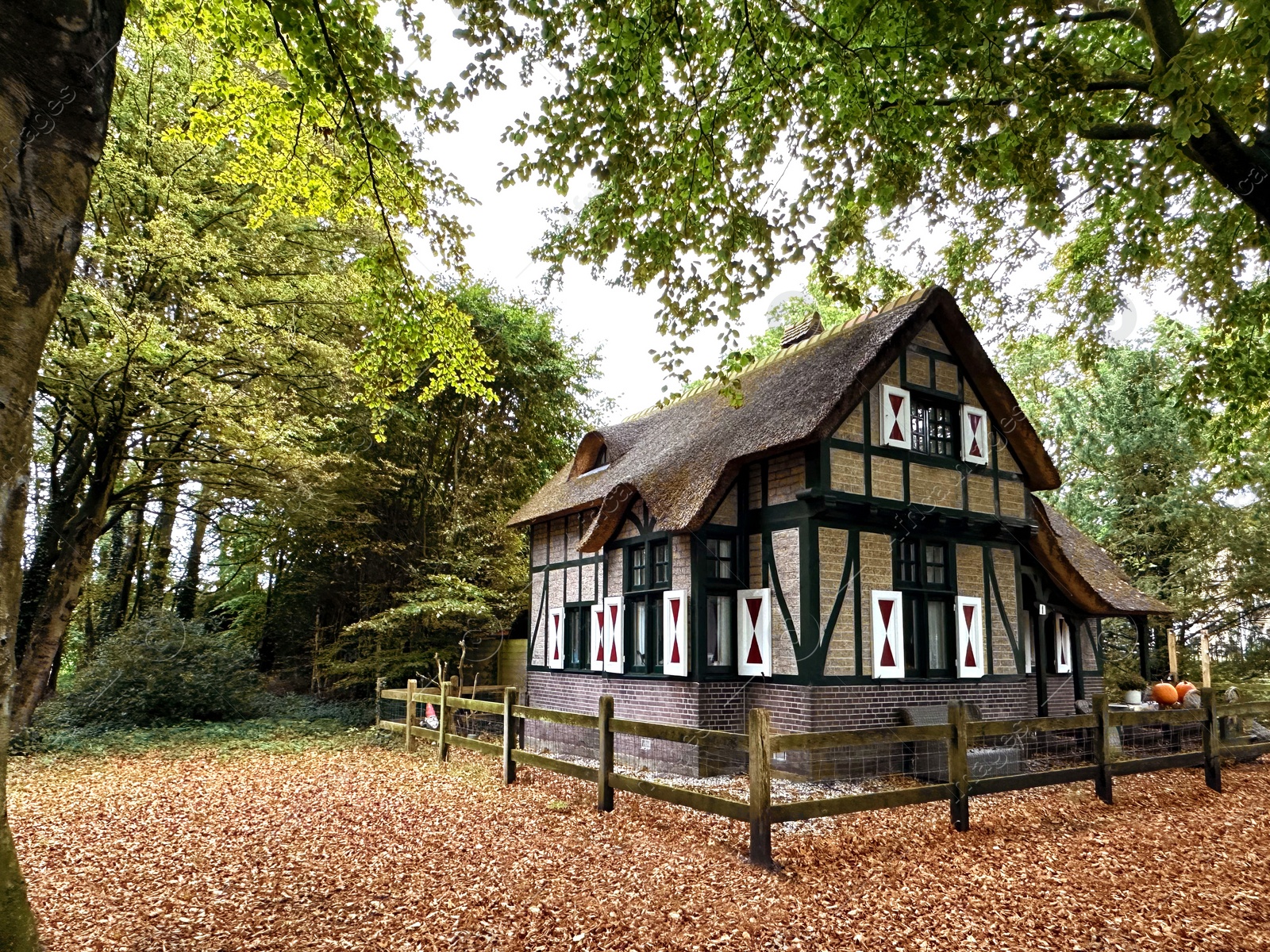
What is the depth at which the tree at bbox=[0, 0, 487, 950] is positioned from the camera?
3.05 metres

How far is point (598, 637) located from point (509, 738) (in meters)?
3.85

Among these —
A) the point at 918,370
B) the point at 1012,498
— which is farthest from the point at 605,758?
the point at 1012,498

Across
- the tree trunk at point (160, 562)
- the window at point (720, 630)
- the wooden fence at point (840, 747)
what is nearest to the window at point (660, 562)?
the window at point (720, 630)

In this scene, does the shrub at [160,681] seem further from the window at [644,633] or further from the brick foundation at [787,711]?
the window at [644,633]

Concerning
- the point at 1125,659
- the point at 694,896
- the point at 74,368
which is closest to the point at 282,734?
the point at 74,368

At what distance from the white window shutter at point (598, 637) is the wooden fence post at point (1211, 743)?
8.43 metres

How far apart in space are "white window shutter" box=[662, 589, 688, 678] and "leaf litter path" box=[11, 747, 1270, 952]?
2.43 meters

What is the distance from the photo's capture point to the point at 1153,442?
742 inches

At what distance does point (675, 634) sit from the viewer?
430 inches

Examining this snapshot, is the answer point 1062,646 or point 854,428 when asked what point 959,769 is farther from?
point 1062,646

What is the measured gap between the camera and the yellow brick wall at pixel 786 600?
10086mm

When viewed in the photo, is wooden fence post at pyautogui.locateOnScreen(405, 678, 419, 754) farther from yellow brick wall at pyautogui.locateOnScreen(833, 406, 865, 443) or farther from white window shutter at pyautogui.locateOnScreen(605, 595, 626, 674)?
yellow brick wall at pyautogui.locateOnScreen(833, 406, 865, 443)

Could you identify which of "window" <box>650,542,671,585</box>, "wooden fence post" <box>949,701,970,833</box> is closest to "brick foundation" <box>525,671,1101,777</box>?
"window" <box>650,542,671,585</box>

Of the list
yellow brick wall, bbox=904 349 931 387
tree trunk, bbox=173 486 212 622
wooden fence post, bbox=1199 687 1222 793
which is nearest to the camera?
wooden fence post, bbox=1199 687 1222 793
